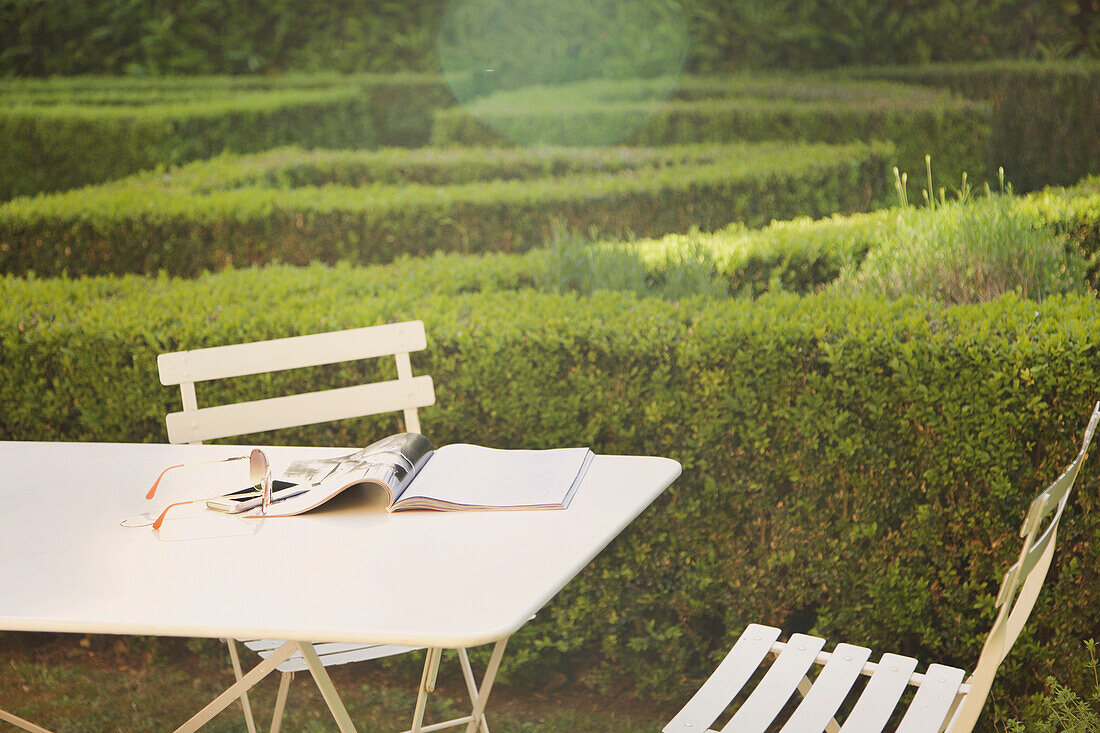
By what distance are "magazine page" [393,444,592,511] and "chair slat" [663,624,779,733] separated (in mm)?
524

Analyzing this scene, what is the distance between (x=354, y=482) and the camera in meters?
1.90

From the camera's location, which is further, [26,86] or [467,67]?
[26,86]

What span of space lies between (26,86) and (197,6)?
1567 mm

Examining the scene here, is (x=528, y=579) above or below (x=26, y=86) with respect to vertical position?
below

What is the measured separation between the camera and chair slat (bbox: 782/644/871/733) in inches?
76.4

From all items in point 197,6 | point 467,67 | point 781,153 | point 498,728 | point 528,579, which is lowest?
point 498,728

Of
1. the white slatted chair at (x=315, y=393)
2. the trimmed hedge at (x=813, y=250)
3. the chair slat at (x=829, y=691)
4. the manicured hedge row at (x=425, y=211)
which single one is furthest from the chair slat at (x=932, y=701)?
the manicured hedge row at (x=425, y=211)

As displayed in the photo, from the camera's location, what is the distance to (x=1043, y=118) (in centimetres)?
579

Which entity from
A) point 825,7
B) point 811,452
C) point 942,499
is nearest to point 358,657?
point 811,452

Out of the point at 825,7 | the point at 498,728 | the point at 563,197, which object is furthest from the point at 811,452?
the point at 825,7

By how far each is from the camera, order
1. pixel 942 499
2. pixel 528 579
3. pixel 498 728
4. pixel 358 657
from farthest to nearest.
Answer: pixel 498 728
pixel 942 499
pixel 358 657
pixel 528 579

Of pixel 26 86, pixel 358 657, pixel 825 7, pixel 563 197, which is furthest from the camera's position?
pixel 26 86

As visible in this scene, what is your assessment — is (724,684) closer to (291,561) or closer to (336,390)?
(291,561)

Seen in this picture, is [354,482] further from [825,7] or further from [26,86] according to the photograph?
[26,86]
